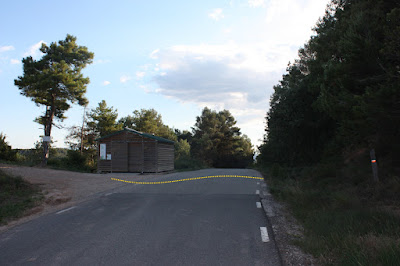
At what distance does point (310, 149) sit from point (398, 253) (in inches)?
744

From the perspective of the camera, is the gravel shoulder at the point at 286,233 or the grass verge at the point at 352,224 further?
the gravel shoulder at the point at 286,233

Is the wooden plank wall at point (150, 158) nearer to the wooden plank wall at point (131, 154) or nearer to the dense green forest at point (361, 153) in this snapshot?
the wooden plank wall at point (131, 154)

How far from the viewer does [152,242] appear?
5.84 m

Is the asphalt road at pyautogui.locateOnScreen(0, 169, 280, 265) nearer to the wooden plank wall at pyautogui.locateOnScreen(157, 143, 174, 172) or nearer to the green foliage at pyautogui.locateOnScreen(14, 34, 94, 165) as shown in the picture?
the wooden plank wall at pyautogui.locateOnScreen(157, 143, 174, 172)

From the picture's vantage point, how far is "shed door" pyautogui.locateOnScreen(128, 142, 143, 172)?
28.7 metres

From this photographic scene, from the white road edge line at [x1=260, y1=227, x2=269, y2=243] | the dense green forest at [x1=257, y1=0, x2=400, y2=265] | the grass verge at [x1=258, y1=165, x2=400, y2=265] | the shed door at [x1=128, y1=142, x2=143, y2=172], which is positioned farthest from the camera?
the shed door at [x1=128, y1=142, x2=143, y2=172]

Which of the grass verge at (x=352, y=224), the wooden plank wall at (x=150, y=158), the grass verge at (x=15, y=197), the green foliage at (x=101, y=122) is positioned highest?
the green foliage at (x=101, y=122)

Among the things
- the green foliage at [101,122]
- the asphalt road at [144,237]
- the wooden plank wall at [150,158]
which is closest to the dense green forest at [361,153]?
the asphalt road at [144,237]

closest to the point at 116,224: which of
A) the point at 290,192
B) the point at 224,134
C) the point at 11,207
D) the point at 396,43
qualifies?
the point at 11,207

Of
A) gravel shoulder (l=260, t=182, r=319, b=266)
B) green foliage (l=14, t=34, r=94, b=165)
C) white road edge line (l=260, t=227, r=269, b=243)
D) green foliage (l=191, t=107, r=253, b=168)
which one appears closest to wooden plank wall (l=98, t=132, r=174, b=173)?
green foliage (l=14, t=34, r=94, b=165)

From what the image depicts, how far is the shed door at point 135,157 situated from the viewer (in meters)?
28.7

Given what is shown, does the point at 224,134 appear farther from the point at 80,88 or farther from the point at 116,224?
the point at 116,224

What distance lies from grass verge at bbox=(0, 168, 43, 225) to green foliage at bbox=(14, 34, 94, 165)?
67.7 feet

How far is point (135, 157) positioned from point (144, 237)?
76.3 ft
